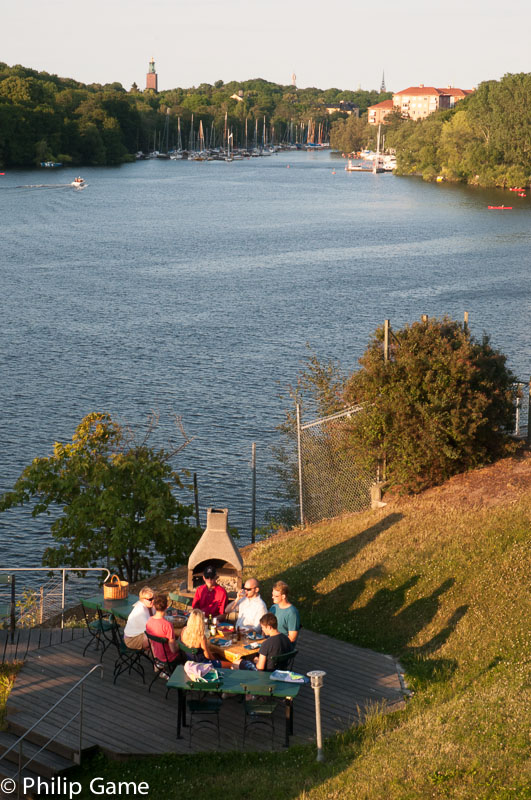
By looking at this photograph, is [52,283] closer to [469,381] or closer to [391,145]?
[469,381]

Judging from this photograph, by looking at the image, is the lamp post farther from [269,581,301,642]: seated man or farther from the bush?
the bush

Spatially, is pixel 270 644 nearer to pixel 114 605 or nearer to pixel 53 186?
pixel 114 605

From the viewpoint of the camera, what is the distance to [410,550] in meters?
15.3

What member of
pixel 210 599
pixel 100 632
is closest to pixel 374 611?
pixel 210 599

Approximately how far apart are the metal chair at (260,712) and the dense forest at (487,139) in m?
133

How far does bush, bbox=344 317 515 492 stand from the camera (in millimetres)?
17844

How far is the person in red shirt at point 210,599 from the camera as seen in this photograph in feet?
42.5

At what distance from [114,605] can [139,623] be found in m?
1.06

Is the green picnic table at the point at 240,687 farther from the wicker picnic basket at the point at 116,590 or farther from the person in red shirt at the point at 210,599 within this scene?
the wicker picnic basket at the point at 116,590

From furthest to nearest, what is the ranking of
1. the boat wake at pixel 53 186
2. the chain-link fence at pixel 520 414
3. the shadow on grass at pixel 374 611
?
1. the boat wake at pixel 53 186
2. the chain-link fence at pixel 520 414
3. the shadow on grass at pixel 374 611

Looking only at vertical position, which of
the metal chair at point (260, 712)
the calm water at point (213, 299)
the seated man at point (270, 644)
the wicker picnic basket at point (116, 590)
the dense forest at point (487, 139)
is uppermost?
the dense forest at point (487, 139)

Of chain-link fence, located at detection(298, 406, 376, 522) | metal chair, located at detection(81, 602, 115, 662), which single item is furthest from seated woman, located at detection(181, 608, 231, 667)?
chain-link fence, located at detection(298, 406, 376, 522)

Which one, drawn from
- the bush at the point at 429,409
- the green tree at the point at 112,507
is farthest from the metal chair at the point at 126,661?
the bush at the point at 429,409

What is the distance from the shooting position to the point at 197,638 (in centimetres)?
1148
